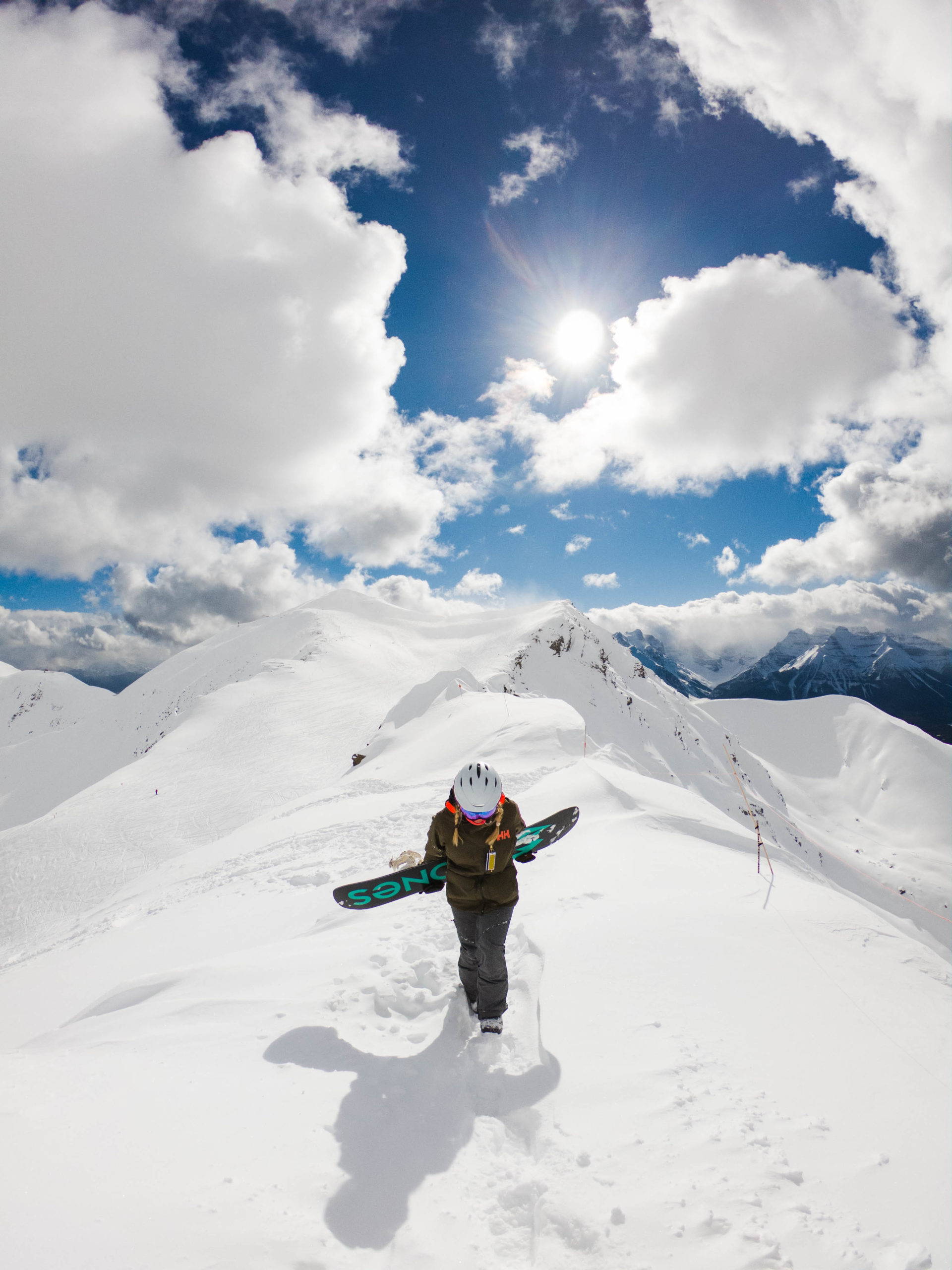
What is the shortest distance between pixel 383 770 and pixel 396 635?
215 feet

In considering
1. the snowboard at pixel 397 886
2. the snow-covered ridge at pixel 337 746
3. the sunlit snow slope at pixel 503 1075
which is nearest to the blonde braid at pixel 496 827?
the snowboard at pixel 397 886

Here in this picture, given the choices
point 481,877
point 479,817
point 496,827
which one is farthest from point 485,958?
point 479,817

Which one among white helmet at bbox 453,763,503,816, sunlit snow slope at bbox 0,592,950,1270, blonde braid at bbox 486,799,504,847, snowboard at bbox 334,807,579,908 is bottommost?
sunlit snow slope at bbox 0,592,950,1270

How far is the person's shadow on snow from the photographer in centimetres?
336

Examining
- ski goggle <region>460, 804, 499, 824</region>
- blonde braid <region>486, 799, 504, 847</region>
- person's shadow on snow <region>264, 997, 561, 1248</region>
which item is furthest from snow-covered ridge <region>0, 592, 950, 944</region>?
person's shadow on snow <region>264, 997, 561, 1248</region>

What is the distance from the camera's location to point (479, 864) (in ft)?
17.8

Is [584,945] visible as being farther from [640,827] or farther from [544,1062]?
[640,827]

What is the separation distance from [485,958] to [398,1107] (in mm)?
1400

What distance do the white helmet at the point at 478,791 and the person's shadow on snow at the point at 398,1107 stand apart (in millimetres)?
2104

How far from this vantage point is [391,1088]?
4445 mm

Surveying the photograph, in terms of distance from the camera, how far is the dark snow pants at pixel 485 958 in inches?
208

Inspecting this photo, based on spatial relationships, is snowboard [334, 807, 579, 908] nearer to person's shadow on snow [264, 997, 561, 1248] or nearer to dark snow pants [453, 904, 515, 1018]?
dark snow pants [453, 904, 515, 1018]

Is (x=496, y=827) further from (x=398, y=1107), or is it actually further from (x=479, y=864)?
(x=398, y=1107)

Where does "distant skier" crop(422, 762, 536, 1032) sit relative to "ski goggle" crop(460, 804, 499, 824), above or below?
below
